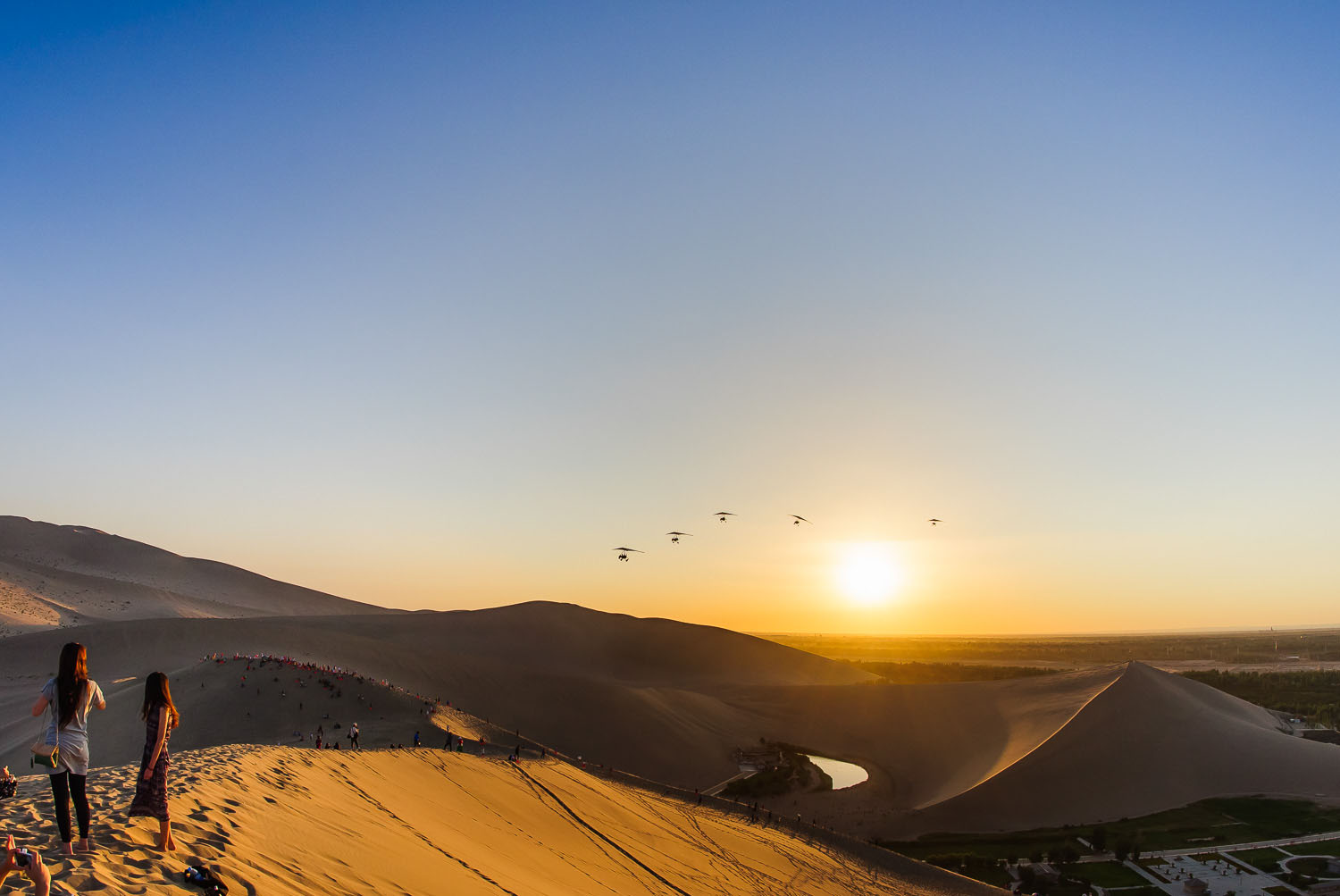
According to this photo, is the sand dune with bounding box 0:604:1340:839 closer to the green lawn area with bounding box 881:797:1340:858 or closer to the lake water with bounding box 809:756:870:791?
the lake water with bounding box 809:756:870:791

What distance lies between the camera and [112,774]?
1192cm

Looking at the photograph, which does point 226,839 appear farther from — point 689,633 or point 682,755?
point 689,633

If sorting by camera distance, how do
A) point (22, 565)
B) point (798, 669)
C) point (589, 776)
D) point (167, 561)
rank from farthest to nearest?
1. point (167, 561)
2. point (22, 565)
3. point (798, 669)
4. point (589, 776)

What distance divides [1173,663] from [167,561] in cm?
18024

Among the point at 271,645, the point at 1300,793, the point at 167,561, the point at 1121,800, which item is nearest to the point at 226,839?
the point at 1121,800

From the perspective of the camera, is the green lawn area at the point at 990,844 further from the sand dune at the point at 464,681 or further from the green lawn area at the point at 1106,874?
the sand dune at the point at 464,681

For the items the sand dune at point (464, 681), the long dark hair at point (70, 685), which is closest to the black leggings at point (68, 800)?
the long dark hair at point (70, 685)

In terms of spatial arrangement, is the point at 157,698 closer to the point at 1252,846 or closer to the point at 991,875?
the point at 991,875

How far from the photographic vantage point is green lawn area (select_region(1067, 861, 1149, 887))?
1161 inches

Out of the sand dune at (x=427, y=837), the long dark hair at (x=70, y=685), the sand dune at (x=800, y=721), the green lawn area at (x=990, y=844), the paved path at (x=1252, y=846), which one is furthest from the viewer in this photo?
the sand dune at (x=800, y=721)

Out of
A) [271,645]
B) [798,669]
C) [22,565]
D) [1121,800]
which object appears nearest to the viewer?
[1121,800]

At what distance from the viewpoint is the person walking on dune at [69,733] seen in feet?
23.0

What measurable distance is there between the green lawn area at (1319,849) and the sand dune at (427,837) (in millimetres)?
18266

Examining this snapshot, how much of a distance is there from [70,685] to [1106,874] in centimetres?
3552
